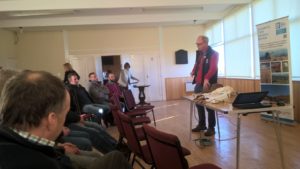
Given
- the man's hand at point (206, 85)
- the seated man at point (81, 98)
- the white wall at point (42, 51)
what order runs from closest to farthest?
the man's hand at point (206, 85) → the seated man at point (81, 98) → the white wall at point (42, 51)

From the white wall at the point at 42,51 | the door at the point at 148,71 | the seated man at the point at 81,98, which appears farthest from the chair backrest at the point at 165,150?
the white wall at the point at 42,51

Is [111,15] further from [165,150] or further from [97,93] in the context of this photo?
[165,150]

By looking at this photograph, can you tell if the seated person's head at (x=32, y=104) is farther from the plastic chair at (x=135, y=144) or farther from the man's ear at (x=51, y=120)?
the plastic chair at (x=135, y=144)

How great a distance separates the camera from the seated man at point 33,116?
104cm

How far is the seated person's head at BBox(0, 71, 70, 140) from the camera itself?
110 cm

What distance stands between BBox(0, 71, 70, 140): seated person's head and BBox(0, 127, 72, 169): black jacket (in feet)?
0.21

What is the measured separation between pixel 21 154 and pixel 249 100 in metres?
2.27

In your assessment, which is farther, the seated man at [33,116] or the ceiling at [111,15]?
the ceiling at [111,15]

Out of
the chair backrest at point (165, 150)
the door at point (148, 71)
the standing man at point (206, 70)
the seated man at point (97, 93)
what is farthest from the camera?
the door at point (148, 71)

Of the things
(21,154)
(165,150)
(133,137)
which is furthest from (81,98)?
(21,154)

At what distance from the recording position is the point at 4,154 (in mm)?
998

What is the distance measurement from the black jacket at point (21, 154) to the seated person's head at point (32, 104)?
64 millimetres

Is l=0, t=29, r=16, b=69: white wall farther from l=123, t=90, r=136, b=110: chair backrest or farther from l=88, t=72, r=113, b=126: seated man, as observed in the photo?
l=123, t=90, r=136, b=110: chair backrest

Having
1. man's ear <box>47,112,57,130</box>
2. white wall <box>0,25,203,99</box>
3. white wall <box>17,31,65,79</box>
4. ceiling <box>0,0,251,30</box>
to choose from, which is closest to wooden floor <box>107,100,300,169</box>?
man's ear <box>47,112,57,130</box>
